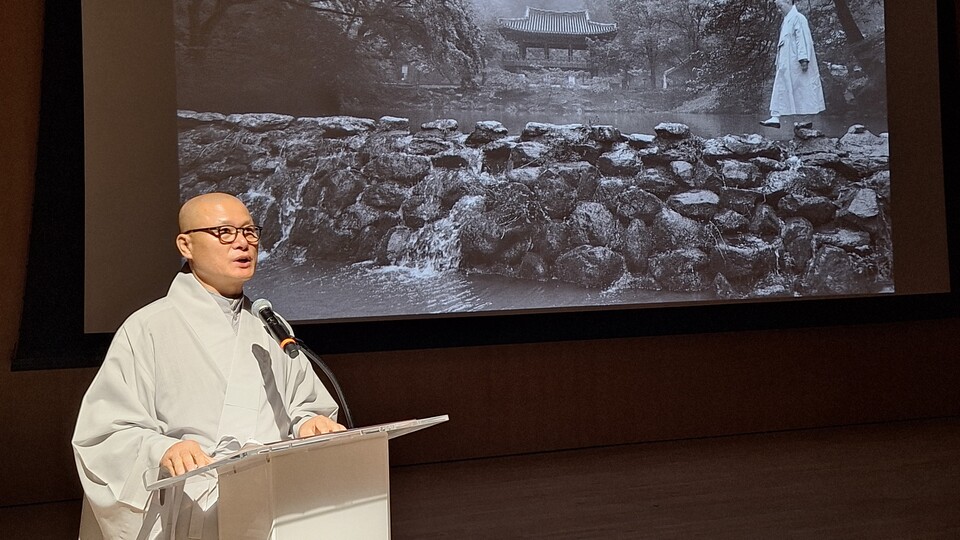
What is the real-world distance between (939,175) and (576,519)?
10.4 feet

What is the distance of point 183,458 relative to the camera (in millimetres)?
1491

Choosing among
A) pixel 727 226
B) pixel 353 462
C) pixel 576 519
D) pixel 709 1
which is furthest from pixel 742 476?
pixel 353 462

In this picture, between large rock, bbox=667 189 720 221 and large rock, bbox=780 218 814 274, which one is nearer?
large rock, bbox=667 189 720 221

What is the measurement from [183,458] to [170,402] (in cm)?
22

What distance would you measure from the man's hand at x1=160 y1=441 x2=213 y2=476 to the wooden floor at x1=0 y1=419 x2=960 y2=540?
176 cm

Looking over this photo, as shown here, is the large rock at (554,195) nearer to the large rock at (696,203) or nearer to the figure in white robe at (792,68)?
the large rock at (696,203)

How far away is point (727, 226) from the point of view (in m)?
4.77

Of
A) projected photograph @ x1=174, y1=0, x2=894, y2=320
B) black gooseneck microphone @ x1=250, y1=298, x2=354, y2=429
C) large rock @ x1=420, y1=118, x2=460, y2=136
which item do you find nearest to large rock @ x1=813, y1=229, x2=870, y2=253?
projected photograph @ x1=174, y1=0, x2=894, y2=320

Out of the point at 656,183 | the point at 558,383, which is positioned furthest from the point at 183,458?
the point at 656,183

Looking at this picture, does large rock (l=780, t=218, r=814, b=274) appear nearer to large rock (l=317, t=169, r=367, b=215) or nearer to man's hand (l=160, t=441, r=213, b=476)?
large rock (l=317, t=169, r=367, b=215)

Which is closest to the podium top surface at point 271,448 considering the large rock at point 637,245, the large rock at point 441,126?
the large rock at point 441,126

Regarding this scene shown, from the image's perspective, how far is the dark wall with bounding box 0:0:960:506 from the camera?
3.86 metres

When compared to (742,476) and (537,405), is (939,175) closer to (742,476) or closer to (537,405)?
(742,476)

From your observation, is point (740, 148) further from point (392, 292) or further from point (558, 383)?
point (392, 292)
